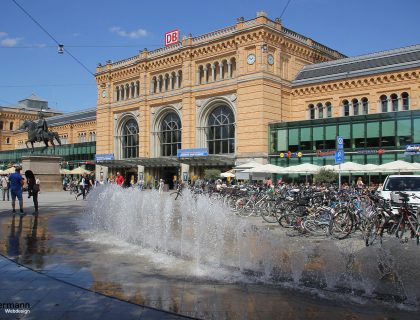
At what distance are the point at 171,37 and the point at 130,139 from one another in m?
14.4

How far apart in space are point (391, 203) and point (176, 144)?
38167 millimetres

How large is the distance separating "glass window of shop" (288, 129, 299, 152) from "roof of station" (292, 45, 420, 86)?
610cm

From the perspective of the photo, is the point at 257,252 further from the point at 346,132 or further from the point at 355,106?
the point at 355,106

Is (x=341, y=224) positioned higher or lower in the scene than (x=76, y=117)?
lower

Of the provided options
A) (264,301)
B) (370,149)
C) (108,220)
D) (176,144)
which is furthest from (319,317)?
(176,144)

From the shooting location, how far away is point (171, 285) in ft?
22.0

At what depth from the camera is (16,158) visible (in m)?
83.9

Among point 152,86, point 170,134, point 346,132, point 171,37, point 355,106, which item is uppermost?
point 171,37

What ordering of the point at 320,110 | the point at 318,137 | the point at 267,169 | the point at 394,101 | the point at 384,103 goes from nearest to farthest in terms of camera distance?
the point at 267,169 < the point at 394,101 < the point at 384,103 < the point at 318,137 < the point at 320,110

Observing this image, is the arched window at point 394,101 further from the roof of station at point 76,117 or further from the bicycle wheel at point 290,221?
the roof of station at point 76,117

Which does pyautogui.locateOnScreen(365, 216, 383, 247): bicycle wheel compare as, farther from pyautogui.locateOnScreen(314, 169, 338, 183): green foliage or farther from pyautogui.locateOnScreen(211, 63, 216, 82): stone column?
pyautogui.locateOnScreen(211, 63, 216, 82): stone column

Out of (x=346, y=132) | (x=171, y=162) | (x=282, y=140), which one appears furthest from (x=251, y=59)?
(x=171, y=162)

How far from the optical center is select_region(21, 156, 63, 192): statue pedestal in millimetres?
34625

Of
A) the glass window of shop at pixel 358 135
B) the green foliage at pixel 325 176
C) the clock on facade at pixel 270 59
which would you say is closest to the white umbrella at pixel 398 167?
the green foliage at pixel 325 176
